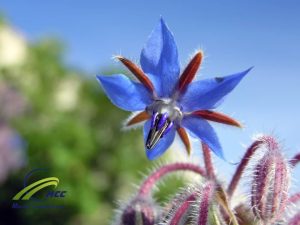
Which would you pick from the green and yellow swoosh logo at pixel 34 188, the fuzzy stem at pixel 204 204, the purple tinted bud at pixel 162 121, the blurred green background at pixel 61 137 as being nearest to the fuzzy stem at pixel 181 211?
the fuzzy stem at pixel 204 204

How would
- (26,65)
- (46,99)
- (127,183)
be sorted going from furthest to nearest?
1. (26,65)
2. (46,99)
3. (127,183)

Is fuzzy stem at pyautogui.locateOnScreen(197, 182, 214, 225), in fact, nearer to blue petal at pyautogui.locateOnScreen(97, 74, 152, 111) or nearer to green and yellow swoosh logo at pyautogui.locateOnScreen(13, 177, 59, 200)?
blue petal at pyautogui.locateOnScreen(97, 74, 152, 111)

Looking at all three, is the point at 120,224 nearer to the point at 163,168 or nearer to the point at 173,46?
the point at 163,168

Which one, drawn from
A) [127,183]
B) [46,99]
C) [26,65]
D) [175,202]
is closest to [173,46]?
[175,202]

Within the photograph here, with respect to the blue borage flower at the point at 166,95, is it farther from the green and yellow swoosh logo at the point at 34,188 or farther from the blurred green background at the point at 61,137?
the blurred green background at the point at 61,137

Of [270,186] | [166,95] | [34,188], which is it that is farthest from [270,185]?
[34,188]

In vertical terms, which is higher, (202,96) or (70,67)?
(202,96)
